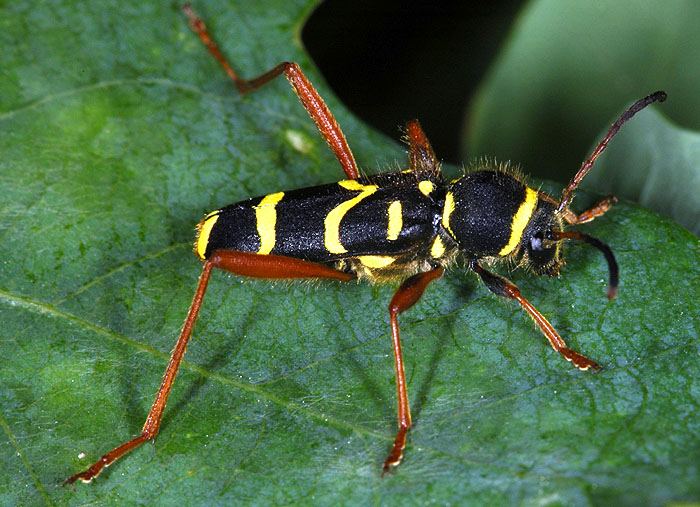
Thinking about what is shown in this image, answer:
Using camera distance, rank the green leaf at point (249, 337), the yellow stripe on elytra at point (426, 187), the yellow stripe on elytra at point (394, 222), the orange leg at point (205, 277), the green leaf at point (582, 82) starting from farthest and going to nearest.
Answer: the green leaf at point (582, 82) < the yellow stripe on elytra at point (426, 187) < the yellow stripe on elytra at point (394, 222) < the orange leg at point (205, 277) < the green leaf at point (249, 337)

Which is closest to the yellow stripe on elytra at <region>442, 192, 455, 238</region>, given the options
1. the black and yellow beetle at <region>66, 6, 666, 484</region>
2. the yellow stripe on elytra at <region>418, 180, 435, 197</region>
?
the black and yellow beetle at <region>66, 6, 666, 484</region>

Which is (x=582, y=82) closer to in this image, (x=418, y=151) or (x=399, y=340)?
(x=418, y=151)

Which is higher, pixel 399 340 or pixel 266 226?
pixel 266 226

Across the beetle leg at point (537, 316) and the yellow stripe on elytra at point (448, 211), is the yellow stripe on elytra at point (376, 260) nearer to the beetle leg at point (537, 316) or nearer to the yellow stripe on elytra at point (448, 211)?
the yellow stripe on elytra at point (448, 211)

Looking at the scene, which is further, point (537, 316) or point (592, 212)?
point (592, 212)

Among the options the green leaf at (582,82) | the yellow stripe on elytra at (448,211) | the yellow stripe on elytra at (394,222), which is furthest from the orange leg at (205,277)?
the green leaf at (582,82)

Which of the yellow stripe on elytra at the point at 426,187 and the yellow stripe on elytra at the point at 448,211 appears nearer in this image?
the yellow stripe on elytra at the point at 448,211

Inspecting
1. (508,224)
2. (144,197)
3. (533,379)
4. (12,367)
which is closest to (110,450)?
(12,367)

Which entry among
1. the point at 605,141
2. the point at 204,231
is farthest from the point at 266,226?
the point at 605,141

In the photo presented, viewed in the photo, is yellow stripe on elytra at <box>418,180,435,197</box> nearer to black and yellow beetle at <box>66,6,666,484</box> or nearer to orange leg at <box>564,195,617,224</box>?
black and yellow beetle at <box>66,6,666,484</box>
